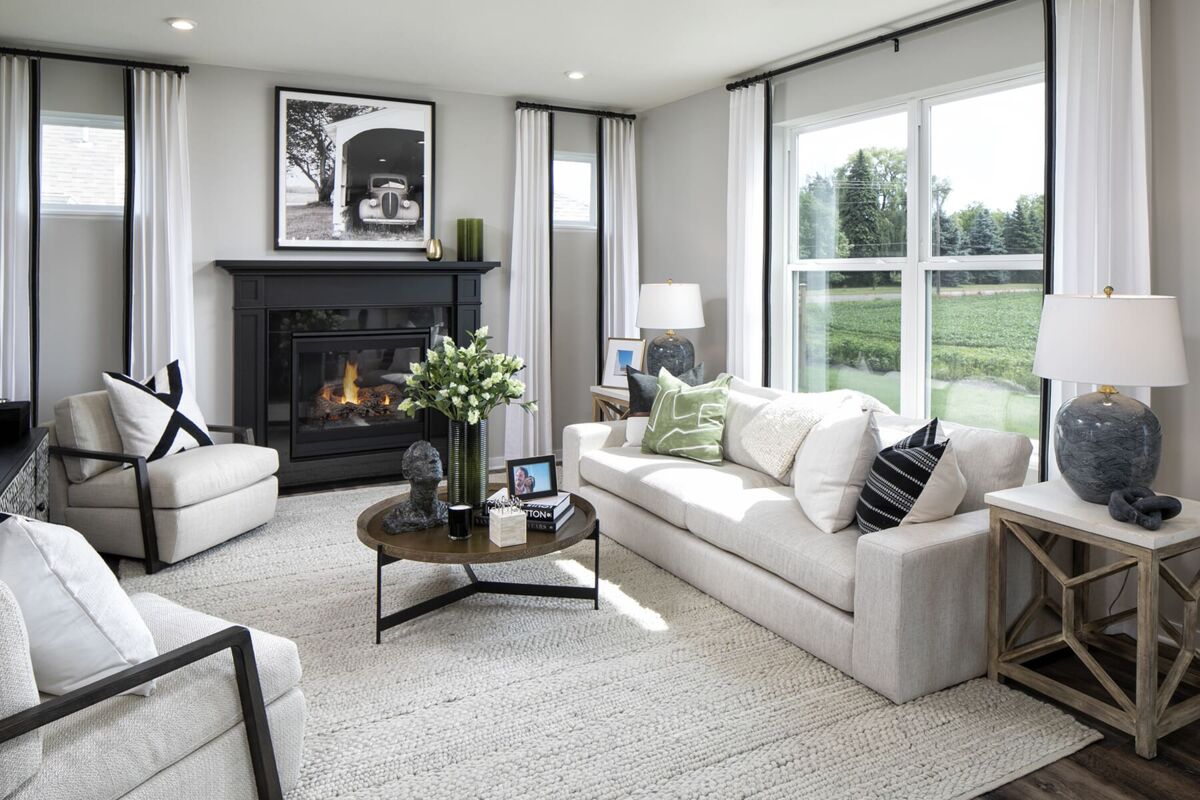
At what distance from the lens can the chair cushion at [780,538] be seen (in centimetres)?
293

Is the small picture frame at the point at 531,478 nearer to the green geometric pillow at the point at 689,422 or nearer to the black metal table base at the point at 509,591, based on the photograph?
the black metal table base at the point at 509,591

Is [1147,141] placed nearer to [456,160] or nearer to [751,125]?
[751,125]

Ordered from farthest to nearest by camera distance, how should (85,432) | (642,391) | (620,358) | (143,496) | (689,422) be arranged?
(620,358)
(642,391)
(689,422)
(85,432)
(143,496)

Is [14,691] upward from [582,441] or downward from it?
downward

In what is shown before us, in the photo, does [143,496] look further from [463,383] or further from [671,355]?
[671,355]

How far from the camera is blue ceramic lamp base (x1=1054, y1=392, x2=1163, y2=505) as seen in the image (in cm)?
266

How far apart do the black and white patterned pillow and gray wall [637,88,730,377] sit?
2.82 metres

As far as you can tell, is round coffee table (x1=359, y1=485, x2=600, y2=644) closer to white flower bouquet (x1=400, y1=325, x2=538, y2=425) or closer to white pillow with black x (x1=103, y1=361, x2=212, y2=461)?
white flower bouquet (x1=400, y1=325, x2=538, y2=425)

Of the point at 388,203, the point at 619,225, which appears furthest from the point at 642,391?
the point at 388,203

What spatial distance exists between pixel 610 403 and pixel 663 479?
5.85 feet

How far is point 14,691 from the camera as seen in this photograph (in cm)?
161

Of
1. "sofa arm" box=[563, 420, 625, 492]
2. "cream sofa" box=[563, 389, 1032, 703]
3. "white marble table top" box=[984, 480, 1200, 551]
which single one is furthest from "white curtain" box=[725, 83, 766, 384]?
"white marble table top" box=[984, 480, 1200, 551]

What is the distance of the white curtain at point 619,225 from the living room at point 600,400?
0.02 m

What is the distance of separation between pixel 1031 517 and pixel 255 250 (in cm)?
464
